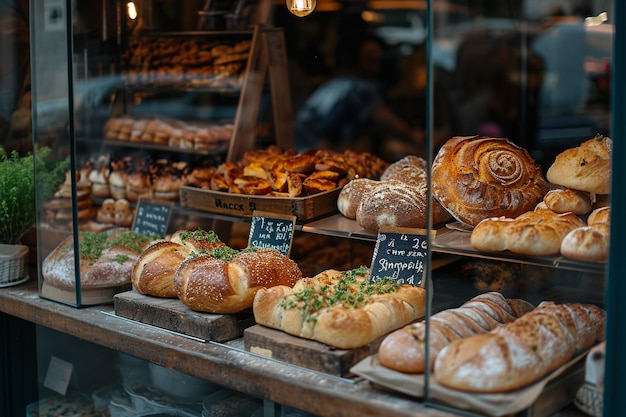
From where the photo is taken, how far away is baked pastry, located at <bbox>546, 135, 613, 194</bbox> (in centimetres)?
228

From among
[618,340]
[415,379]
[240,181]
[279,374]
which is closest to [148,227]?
[240,181]

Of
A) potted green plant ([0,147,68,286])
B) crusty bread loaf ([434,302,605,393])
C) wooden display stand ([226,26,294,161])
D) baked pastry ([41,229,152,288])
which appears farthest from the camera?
wooden display stand ([226,26,294,161])

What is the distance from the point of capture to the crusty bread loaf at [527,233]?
217 centimetres

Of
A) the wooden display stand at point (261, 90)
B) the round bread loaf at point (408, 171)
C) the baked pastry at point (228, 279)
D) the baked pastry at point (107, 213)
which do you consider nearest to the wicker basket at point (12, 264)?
the baked pastry at point (107, 213)

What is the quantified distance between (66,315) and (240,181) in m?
0.95

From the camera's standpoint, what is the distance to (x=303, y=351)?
7.27 ft

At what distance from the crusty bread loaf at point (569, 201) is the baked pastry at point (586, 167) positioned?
25 millimetres

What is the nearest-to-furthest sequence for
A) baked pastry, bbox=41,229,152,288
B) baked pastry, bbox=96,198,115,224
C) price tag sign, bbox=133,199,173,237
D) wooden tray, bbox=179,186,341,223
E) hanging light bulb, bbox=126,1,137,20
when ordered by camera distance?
baked pastry, bbox=41,229,152,288 < wooden tray, bbox=179,186,341,223 < price tag sign, bbox=133,199,173,237 < baked pastry, bbox=96,198,115,224 < hanging light bulb, bbox=126,1,137,20

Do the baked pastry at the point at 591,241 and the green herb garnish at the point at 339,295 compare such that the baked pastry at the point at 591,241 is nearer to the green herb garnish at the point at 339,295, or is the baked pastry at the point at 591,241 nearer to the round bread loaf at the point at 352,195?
the green herb garnish at the point at 339,295

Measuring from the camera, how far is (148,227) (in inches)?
141

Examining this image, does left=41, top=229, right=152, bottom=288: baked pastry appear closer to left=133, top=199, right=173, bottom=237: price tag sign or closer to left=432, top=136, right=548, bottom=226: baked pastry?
left=133, top=199, right=173, bottom=237: price tag sign

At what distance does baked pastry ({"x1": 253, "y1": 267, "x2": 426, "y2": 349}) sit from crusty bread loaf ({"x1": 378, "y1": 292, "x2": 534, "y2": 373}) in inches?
4.5

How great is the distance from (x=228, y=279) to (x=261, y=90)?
1837mm

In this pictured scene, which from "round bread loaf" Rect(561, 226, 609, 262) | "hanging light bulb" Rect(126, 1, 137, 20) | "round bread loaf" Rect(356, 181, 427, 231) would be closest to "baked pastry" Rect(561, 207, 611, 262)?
"round bread loaf" Rect(561, 226, 609, 262)
